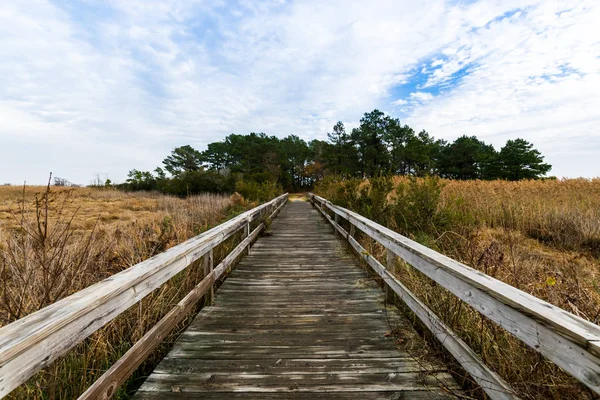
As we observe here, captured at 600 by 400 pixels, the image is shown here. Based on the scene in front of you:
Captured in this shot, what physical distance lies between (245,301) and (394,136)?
152ft

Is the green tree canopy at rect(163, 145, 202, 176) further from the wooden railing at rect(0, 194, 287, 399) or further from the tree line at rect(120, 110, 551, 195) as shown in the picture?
the wooden railing at rect(0, 194, 287, 399)

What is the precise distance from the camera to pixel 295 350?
8.10 feet

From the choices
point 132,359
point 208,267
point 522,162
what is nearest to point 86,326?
point 132,359

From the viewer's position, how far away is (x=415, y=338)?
2596mm

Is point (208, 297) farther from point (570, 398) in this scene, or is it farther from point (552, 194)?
point (552, 194)

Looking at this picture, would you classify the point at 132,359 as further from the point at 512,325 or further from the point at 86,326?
the point at 512,325

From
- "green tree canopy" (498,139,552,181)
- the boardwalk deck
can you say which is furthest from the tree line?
the boardwalk deck

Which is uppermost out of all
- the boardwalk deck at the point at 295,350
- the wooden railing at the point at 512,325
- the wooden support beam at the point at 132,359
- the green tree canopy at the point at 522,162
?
the green tree canopy at the point at 522,162

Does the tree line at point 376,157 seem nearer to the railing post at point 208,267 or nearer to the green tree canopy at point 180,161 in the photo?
the green tree canopy at point 180,161

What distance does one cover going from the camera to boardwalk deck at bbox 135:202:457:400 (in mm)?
1972

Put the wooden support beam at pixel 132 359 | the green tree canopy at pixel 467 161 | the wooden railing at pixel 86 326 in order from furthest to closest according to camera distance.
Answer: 1. the green tree canopy at pixel 467 161
2. the wooden support beam at pixel 132 359
3. the wooden railing at pixel 86 326

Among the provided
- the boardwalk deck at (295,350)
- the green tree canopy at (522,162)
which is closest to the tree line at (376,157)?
the green tree canopy at (522,162)

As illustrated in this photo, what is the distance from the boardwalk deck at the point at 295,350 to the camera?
197 cm

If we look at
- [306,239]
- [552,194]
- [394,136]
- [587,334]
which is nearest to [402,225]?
[306,239]
